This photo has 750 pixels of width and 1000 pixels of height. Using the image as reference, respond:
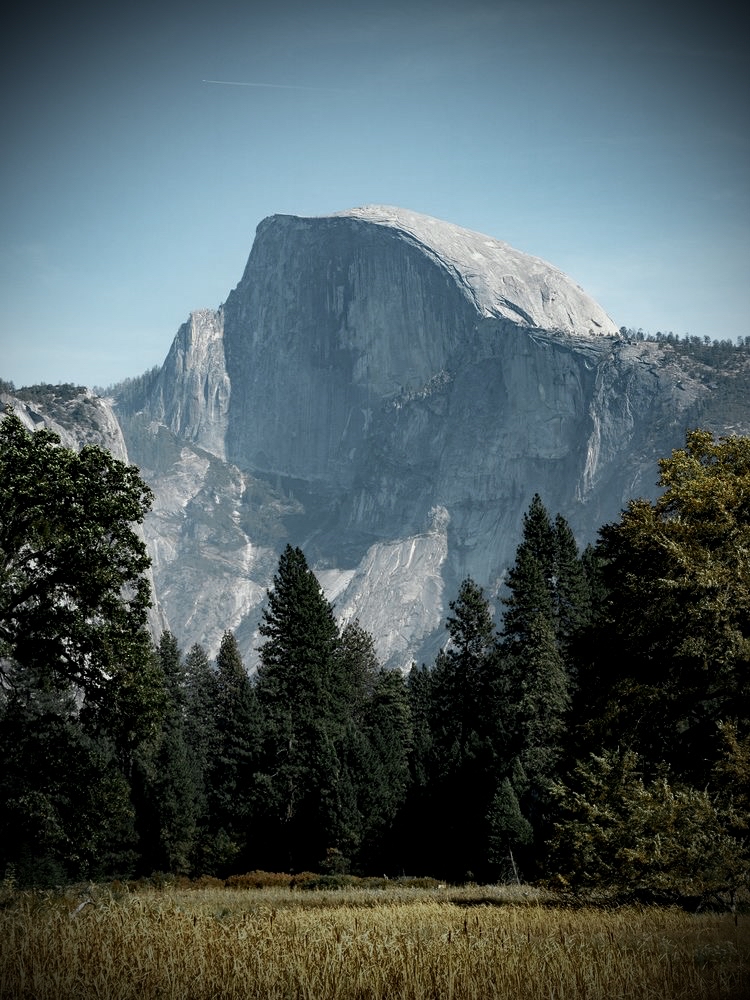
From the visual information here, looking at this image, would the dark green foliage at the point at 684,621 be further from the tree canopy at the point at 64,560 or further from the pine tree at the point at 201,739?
the pine tree at the point at 201,739

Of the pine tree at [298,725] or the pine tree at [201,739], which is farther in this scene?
the pine tree at [201,739]

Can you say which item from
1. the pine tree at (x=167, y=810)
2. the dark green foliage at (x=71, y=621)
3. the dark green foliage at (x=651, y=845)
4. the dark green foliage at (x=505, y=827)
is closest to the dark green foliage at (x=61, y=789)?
the dark green foliage at (x=71, y=621)

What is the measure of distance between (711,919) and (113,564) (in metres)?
13.8

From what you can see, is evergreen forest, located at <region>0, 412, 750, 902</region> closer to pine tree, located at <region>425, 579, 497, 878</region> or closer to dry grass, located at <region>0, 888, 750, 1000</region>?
dry grass, located at <region>0, 888, 750, 1000</region>

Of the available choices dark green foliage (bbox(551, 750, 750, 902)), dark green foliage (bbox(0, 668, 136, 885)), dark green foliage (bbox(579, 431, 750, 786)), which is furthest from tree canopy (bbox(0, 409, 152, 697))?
dark green foliage (bbox(579, 431, 750, 786))

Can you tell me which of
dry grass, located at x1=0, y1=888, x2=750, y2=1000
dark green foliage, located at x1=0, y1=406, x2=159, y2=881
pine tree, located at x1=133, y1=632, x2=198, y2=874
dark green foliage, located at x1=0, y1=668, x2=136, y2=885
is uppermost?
dark green foliage, located at x1=0, y1=406, x2=159, y2=881

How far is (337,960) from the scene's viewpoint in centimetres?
852

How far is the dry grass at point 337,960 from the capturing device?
26.2 feet

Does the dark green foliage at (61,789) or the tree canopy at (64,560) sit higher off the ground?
the tree canopy at (64,560)

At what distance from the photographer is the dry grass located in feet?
26.2

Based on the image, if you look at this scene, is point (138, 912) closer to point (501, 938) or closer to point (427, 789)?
point (501, 938)

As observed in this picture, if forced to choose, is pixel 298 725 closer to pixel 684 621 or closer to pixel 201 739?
pixel 201 739

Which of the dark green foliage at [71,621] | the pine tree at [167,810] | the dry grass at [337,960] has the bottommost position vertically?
the pine tree at [167,810]

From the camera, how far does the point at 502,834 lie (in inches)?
1751
